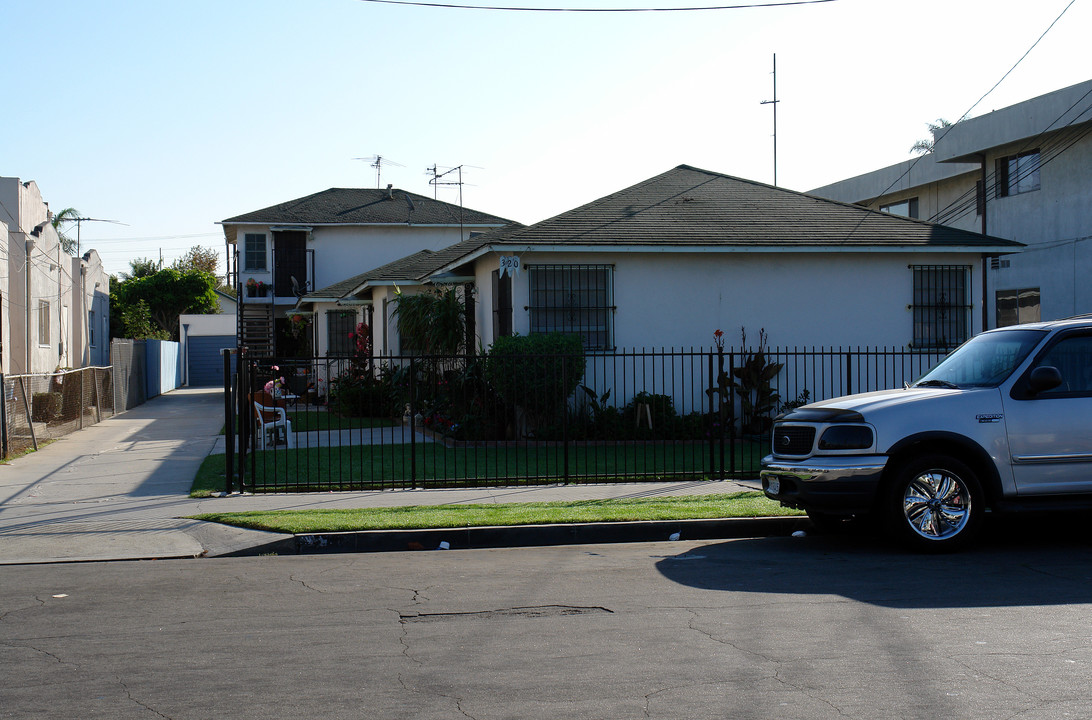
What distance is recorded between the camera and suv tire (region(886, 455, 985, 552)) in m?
8.40

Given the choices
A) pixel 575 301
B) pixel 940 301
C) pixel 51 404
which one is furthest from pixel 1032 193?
pixel 51 404

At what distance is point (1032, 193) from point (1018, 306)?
304 cm

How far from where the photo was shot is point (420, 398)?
63.7 feet

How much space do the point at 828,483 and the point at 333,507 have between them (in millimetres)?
5414

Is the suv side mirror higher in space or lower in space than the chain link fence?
higher

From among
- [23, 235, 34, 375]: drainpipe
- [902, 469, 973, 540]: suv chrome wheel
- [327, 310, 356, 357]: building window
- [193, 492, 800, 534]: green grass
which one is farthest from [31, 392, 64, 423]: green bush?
[902, 469, 973, 540]: suv chrome wheel

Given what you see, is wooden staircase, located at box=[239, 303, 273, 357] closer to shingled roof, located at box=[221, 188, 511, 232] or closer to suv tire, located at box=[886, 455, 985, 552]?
shingled roof, located at box=[221, 188, 511, 232]

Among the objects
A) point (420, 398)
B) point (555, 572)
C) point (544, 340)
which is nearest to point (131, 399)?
point (420, 398)

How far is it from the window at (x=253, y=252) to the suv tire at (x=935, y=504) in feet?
Answer: 106

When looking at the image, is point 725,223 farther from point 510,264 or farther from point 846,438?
point 846,438

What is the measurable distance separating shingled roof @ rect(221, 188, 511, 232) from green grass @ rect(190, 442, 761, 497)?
21665 mm

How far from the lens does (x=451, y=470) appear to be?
13.9 m

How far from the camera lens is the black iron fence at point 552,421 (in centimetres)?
1331

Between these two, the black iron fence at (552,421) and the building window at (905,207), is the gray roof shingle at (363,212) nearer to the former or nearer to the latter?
the building window at (905,207)
